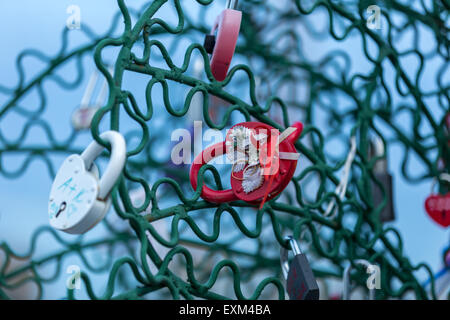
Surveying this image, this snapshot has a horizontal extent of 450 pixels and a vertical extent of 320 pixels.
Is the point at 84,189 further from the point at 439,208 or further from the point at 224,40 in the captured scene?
the point at 439,208

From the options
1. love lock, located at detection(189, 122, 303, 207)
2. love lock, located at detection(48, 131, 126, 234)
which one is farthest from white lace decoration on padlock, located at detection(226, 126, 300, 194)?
love lock, located at detection(48, 131, 126, 234)

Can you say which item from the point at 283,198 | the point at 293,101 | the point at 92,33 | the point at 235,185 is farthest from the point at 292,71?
the point at 235,185

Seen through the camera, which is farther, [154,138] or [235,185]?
[154,138]

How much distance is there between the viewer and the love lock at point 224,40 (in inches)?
20.5

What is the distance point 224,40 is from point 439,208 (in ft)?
1.00

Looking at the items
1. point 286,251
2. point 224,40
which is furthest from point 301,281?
point 224,40

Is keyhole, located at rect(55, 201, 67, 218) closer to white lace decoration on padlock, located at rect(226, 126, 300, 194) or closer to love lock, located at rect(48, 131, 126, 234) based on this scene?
love lock, located at rect(48, 131, 126, 234)

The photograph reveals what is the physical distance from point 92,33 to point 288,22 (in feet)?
1.18

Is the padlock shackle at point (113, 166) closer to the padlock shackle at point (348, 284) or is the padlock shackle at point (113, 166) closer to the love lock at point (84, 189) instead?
the love lock at point (84, 189)

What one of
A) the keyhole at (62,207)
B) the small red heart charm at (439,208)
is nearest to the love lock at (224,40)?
the keyhole at (62,207)

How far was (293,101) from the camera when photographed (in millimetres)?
1130

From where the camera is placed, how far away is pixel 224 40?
52 cm

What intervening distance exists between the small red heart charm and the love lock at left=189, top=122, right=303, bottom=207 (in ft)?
0.86
